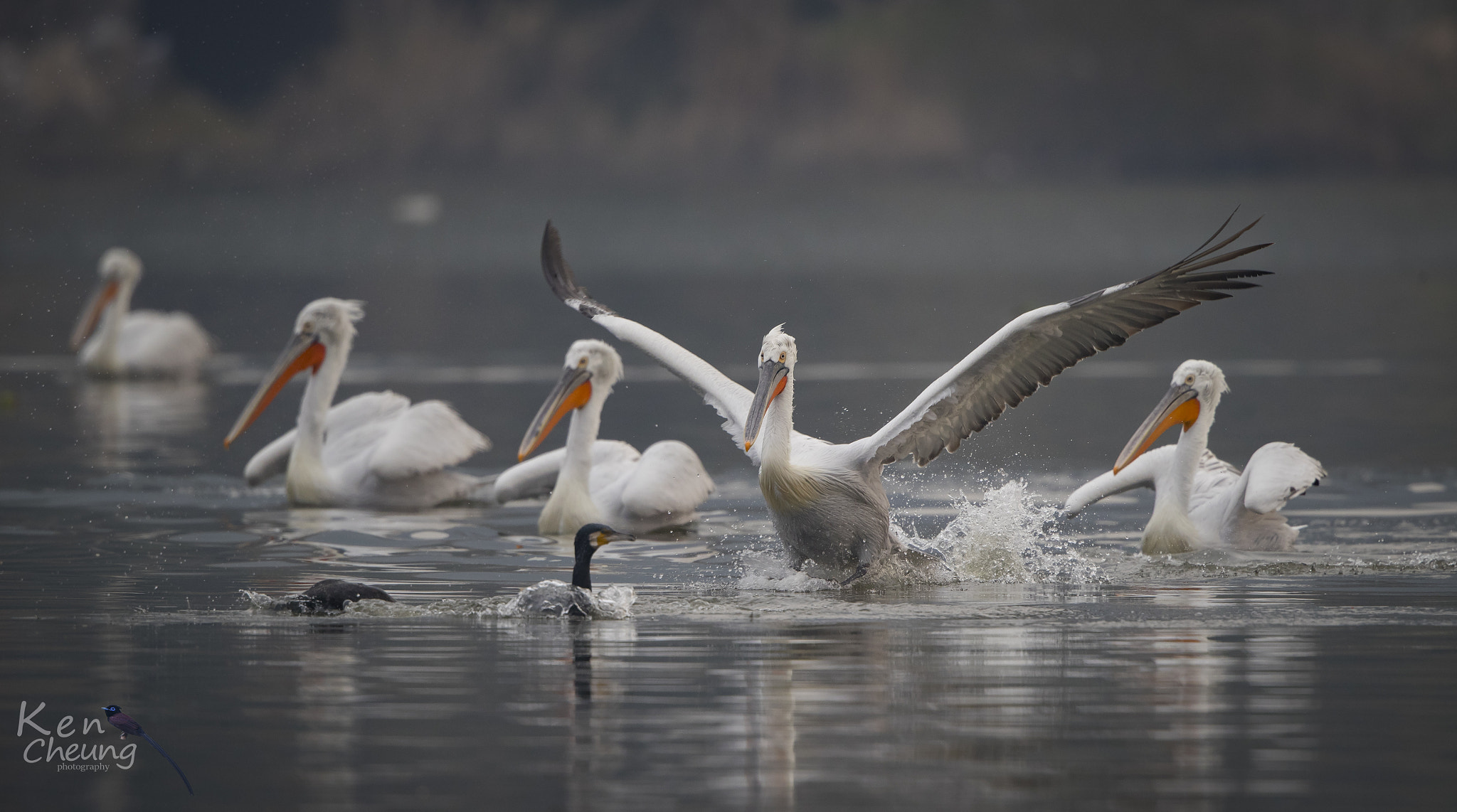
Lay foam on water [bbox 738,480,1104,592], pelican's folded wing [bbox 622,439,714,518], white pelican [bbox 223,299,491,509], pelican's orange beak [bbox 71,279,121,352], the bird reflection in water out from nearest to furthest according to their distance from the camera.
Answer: foam on water [bbox 738,480,1104,592] → pelican's folded wing [bbox 622,439,714,518] → white pelican [bbox 223,299,491,509] → the bird reflection in water → pelican's orange beak [bbox 71,279,121,352]

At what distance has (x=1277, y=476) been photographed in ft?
34.3

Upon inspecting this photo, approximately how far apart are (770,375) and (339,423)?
16.5 ft

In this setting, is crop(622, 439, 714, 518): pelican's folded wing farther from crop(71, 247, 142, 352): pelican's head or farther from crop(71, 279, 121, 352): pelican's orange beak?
crop(71, 279, 121, 352): pelican's orange beak

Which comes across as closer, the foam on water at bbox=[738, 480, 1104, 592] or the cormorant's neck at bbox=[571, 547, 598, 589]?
the cormorant's neck at bbox=[571, 547, 598, 589]

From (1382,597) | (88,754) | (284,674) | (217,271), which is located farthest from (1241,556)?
(217,271)

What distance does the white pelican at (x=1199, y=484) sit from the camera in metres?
10.5

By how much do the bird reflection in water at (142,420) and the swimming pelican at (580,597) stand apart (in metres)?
6.73

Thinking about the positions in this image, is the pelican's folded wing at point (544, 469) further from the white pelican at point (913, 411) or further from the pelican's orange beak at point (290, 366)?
the white pelican at point (913, 411)

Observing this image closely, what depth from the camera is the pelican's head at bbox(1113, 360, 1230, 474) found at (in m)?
11.1

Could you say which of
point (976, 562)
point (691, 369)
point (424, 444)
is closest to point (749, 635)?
point (976, 562)

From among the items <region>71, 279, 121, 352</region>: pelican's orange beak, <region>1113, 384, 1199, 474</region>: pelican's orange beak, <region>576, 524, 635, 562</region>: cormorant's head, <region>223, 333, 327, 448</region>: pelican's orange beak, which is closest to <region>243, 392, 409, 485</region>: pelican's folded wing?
<region>223, 333, 327, 448</region>: pelican's orange beak

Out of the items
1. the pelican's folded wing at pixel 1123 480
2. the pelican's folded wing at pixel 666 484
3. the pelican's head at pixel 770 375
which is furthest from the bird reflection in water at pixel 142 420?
the pelican's folded wing at pixel 1123 480

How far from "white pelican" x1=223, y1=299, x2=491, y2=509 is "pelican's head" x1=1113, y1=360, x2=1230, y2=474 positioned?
13.9 feet

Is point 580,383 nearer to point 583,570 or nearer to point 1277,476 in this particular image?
point 583,570
